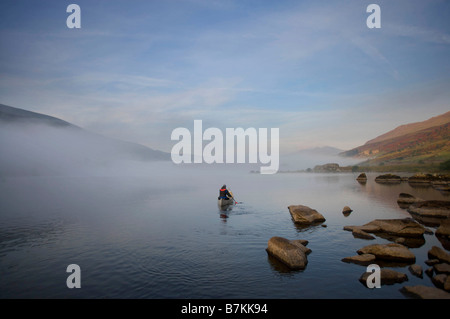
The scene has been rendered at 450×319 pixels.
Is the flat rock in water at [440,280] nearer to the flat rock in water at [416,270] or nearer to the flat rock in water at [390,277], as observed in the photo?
the flat rock in water at [416,270]

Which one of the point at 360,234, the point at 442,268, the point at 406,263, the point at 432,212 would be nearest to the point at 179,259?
the point at 406,263

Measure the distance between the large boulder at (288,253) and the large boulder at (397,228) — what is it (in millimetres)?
11375

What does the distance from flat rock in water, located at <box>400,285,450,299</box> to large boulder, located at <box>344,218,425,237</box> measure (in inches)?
571

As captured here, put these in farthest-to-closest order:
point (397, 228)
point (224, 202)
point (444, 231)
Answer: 1. point (224, 202)
2. point (397, 228)
3. point (444, 231)

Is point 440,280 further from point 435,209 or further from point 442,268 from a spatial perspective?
point 435,209

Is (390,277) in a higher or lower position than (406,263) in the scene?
higher

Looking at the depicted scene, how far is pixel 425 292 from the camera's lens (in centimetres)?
1340

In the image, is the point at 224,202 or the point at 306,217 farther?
the point at 224,202

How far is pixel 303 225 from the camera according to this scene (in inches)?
1312

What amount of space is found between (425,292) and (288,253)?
8.49 m

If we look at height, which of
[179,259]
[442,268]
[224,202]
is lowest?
[179,259]
